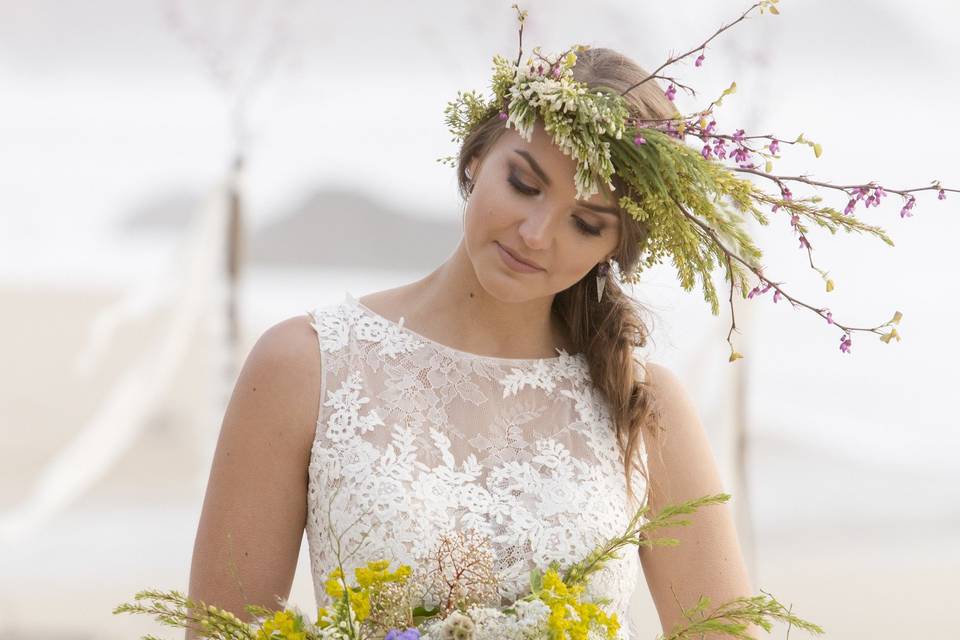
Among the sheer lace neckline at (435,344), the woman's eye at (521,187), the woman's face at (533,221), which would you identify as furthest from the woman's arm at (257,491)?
the woman's eye at (521,187)

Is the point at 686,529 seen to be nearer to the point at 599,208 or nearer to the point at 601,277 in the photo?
the point at 601,277

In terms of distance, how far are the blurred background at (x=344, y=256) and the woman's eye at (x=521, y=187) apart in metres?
0.57

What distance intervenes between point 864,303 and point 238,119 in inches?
305

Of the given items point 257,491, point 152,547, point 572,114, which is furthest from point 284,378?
point 152,547

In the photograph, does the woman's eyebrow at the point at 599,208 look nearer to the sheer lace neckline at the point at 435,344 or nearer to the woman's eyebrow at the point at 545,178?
the woman's eyebrow at the point at 545,178

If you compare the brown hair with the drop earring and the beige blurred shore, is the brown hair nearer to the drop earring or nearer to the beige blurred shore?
the drop earring

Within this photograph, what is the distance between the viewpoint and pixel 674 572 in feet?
7.61

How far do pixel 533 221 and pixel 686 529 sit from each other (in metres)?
0.70

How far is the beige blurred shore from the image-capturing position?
578 cm

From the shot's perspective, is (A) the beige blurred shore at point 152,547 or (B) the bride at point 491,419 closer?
(B) the bride at point 491,419

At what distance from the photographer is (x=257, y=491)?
2.10 m

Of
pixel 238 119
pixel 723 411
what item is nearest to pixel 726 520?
pixel 723 411

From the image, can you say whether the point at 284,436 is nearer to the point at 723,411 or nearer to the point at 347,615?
the point at 347,615

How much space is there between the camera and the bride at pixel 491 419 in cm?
208
